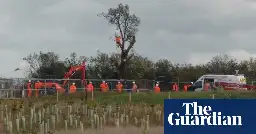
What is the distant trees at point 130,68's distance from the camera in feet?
229

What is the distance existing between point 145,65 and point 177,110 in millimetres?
64830

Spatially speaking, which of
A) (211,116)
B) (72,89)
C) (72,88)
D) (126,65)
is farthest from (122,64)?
(211,116)

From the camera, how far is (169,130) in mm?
9578

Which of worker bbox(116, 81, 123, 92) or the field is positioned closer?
the field

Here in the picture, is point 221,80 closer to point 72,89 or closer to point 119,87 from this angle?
point 119,87

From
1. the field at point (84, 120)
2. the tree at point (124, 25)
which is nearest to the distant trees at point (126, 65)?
the tree at point (124, 25)

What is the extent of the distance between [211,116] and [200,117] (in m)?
0.20

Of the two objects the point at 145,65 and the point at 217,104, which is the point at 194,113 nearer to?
the point at 217,104

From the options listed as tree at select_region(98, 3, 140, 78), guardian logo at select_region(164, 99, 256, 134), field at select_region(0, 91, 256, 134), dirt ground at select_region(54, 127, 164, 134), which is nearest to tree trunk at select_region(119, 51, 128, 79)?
tree at select_region(98, 3, 140, 78)

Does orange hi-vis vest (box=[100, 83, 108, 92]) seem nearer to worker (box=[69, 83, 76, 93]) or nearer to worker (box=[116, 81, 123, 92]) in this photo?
worker (box=[116, 81, 123, 92])

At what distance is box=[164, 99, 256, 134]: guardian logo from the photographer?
31.1 ft

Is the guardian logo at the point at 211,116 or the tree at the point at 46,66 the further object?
the tree at the point at 46,66

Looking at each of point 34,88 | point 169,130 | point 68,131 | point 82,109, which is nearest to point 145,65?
point 34,88

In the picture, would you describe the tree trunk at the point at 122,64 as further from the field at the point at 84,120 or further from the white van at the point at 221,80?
the field at the point at 84,120
